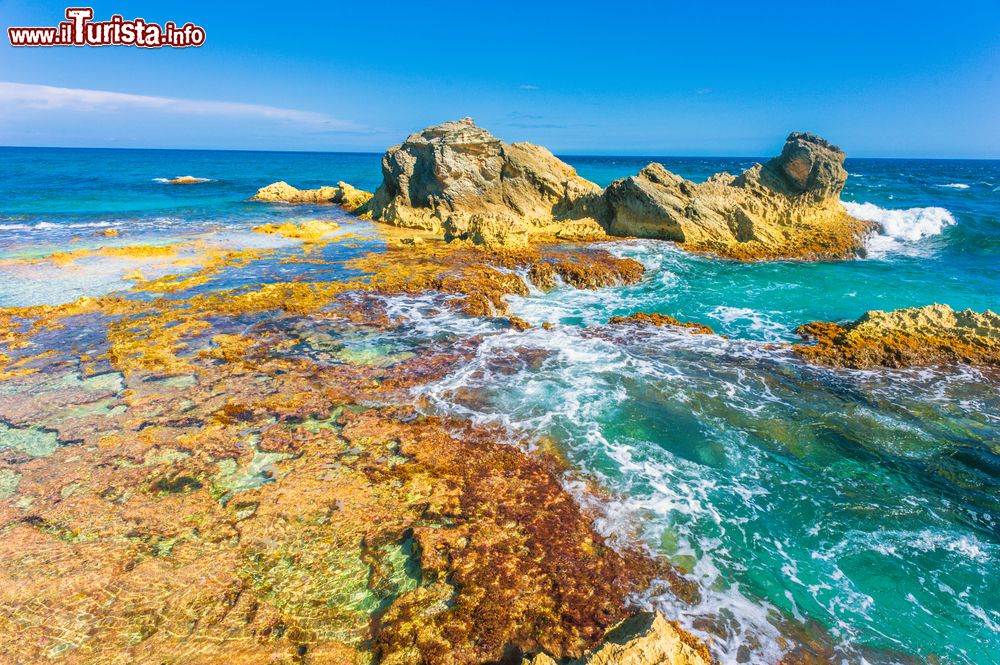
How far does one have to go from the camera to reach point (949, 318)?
11.5 metres

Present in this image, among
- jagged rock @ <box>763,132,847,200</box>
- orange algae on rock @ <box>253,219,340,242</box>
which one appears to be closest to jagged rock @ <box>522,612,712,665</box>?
orange algae on rock @ <box>253,219,340,242</box>

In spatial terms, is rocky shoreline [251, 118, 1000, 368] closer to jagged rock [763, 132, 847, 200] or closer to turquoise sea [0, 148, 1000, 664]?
jagged rock [763, 132, 847, 200]

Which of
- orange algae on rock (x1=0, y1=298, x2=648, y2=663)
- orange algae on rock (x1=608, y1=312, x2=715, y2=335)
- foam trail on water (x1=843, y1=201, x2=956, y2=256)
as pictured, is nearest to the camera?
orange algae on rock (x1=0, y1=298, x2=648, y2=663)

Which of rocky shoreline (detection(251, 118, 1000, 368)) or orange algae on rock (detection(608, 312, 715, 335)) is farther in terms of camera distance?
rocky shoreline (detection(251, 118, 1000, 368))

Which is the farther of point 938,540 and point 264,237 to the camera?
point 264,237

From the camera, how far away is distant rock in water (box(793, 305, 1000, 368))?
35.2ft

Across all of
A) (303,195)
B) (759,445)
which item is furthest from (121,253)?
(759,445)

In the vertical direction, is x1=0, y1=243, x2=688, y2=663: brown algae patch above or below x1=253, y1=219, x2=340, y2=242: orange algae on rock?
below

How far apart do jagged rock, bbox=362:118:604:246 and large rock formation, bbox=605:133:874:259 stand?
2.50m

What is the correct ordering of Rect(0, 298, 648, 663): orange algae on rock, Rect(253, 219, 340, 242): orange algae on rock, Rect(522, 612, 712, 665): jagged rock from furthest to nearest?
Rect(253, 219, 340, 242): orange algae on rock, Rect(0, 298, 648, 663): orange algae on rock, Rect(522, 612, 712, 665): jagged rock

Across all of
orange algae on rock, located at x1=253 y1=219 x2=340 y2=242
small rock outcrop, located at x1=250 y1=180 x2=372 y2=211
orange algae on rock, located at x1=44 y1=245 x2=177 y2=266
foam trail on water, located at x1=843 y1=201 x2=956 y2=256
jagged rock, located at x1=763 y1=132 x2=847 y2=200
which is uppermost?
jagged rock, located at x1=763 y1=132 x2=847 y2=200

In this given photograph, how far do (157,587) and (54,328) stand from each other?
10.4m

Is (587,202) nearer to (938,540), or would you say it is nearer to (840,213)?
(840,213)

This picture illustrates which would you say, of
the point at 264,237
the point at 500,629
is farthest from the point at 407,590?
the point at 264,237
